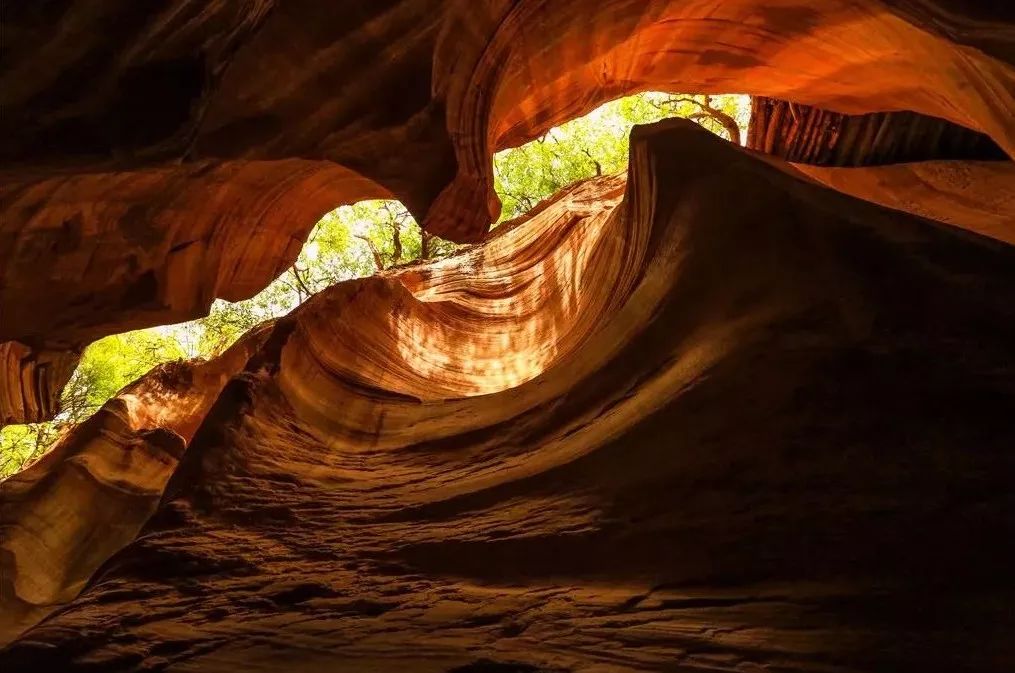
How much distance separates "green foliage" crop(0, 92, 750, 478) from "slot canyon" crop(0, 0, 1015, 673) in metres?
5.80

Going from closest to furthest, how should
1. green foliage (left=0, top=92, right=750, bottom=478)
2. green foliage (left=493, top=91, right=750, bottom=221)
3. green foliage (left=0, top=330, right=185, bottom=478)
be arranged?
green foliage (left=0, top=330, right=185, bottom=478) < green foliage (left=0, top=92, right=750, bottom=478) < green foliage (left=493, top=91, right=750, bottom=221)

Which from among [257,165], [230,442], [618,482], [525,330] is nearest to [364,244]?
[525,330]

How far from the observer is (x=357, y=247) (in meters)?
14.5

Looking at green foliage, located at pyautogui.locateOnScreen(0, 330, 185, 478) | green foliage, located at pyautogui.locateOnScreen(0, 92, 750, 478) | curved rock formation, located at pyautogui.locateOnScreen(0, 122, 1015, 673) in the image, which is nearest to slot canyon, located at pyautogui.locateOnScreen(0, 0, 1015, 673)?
curved rock formation, located at pyautogui.locateOnScreen(0, 122, 1015, 673)

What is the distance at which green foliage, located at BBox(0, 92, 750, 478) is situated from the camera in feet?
42.0

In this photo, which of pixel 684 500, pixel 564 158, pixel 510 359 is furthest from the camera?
pixel 564 158

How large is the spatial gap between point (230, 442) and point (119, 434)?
3.19m

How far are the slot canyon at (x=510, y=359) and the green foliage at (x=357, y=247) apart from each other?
19.0 feet

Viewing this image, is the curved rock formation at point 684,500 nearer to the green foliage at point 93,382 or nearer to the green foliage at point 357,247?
the green foliage at point 357,247

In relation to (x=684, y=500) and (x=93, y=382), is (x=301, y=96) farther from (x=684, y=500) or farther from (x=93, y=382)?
(x=93, y=382)

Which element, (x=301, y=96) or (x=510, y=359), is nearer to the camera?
(x=301, y=96)

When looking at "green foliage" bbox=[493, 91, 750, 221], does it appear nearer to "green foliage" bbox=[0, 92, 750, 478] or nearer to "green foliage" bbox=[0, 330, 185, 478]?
"green foliage" bbox=[0, 92, 750, 478]

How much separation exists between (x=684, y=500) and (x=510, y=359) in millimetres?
4063

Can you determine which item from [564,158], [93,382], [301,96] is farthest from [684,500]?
[93,382]
